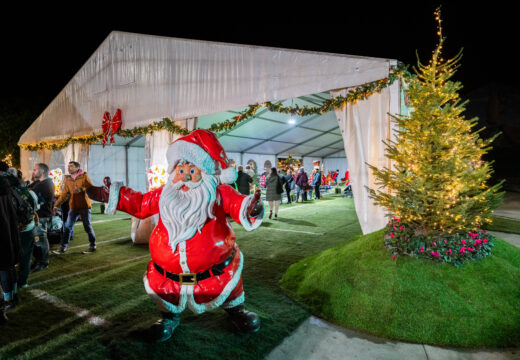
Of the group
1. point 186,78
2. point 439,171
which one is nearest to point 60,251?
point 186,78

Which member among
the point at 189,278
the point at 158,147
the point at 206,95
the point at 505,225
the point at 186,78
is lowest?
the point at 505,225

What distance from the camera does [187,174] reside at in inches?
86.7

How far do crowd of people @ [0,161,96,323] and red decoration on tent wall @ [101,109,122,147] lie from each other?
256cm

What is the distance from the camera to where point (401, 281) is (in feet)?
9.63

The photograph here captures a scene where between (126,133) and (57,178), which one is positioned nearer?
(126,133)

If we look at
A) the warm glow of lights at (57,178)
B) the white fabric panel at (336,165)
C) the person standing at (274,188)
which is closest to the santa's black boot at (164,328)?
the person standing at (274,188)

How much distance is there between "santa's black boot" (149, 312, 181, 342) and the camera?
241 cm

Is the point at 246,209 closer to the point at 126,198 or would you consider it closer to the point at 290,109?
the point at 126,198

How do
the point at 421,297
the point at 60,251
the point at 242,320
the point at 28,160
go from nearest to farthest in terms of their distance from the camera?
the point at 242,320, the point at 421,297, the point at 60,251, the point at 28,160

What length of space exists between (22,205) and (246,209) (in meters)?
2.91

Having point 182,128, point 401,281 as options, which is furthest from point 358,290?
point 182,128

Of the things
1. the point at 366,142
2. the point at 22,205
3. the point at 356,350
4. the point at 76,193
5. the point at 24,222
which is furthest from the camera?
the point at 76,193

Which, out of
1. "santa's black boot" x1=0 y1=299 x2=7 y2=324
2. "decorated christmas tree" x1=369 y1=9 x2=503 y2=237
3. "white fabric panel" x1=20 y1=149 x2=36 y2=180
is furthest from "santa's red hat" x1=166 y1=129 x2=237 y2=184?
"white fabric panel" x1=20 y1=149 x2=36 y2=180

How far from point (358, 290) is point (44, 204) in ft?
16.2
